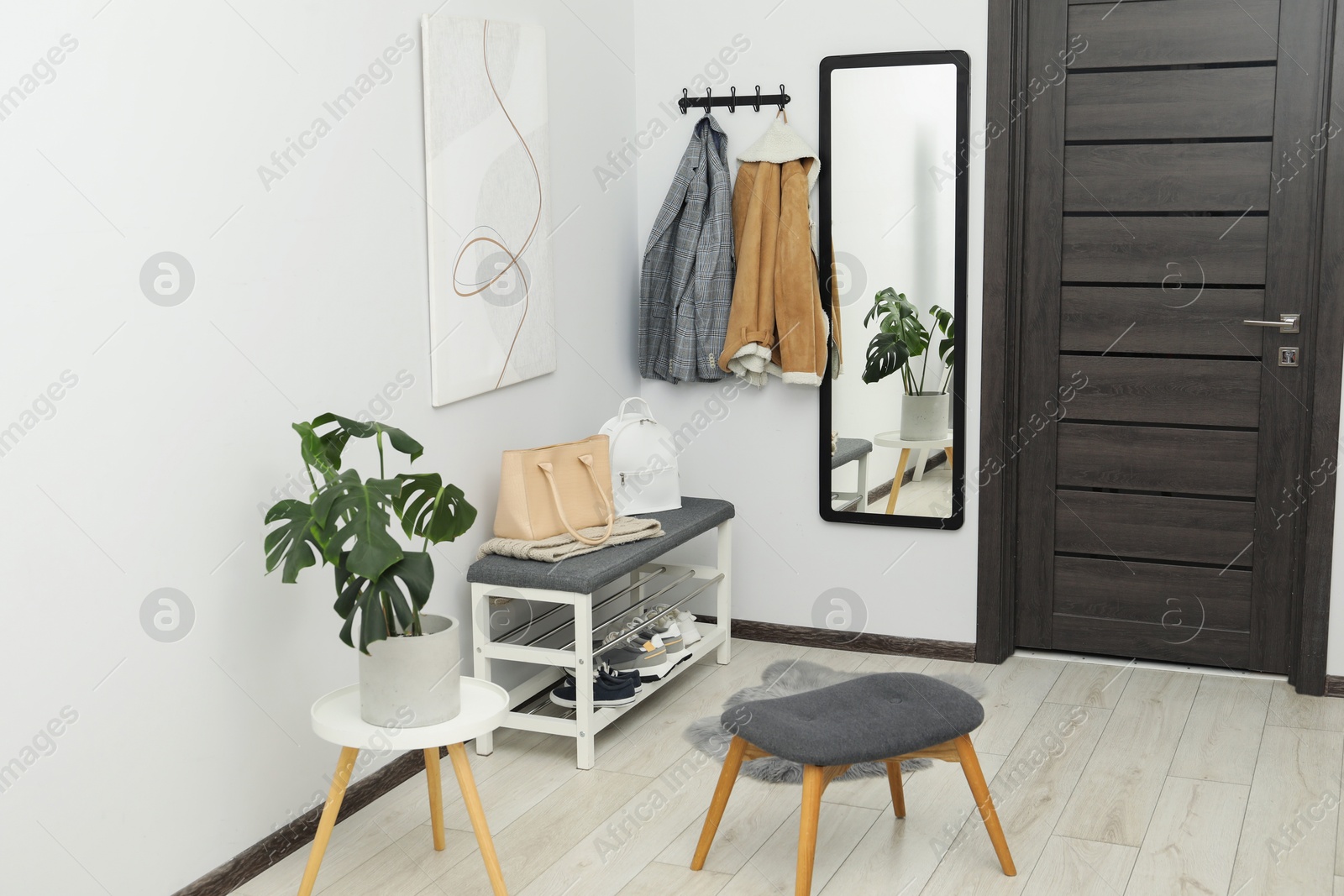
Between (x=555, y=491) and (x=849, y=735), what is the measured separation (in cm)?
107

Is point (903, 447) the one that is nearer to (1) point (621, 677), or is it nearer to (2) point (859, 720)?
(1) point (621, 677)

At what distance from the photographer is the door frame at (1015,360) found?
10.5 feet

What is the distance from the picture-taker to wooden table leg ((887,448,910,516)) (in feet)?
12.0

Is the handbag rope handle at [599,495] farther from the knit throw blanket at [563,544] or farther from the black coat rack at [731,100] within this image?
the black coat rack at [731,100]

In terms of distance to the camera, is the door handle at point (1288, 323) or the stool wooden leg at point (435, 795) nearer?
the stool wooden leg at point (435, 795)

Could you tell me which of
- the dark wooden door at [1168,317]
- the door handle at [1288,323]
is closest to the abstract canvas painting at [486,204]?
the dark wooden door at [1168,317]

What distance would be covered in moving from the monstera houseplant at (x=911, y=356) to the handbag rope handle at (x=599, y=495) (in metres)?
0.98

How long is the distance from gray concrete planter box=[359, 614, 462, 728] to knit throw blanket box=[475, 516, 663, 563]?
756 mm

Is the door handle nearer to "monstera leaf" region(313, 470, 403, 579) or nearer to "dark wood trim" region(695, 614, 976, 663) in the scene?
→ "dark wood trim" region(695, 614, 976, 663)

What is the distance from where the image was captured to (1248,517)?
340 cm

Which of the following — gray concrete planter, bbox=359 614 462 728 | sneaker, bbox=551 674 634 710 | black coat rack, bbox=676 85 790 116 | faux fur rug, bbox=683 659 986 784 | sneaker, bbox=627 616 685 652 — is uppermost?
black coat rack, bbox=676 85 790 116

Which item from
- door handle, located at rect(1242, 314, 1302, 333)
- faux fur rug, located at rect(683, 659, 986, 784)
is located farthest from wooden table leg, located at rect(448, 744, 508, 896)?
door handle, located at rect(1242, 314, 1302, 333)

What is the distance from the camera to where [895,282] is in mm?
3584

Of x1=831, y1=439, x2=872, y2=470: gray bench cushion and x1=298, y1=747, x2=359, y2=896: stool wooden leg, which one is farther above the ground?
x1=831, y1=439, x2=872, y2=470: gray bench cushion
